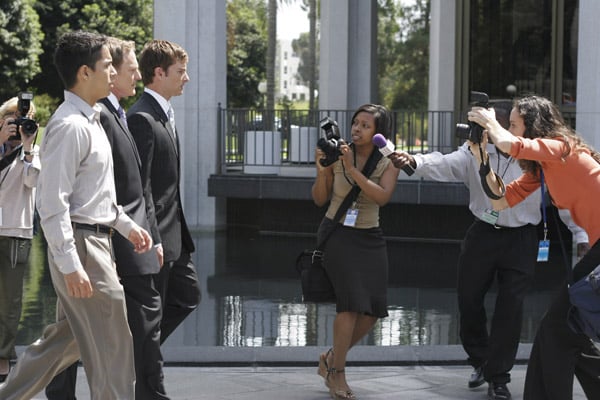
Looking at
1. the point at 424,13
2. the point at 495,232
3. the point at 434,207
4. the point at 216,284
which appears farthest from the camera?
the point at 424,13

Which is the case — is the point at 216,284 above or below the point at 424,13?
below

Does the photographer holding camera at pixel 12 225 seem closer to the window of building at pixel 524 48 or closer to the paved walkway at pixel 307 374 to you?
the paved walkway at pixel 307 374

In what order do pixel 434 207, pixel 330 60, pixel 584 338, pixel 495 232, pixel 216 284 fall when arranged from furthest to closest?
pixel 330 60 < pixel 434 207 < pixel 216 284 < pixel 495 232 < pixel 584 338

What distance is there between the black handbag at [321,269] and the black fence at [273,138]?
1043cm

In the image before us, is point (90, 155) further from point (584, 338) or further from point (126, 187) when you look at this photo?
point (584, 338)

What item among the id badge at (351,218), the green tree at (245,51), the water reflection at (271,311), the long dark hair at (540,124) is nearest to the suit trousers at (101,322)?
the id badge at (351,218)

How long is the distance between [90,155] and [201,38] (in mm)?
12238

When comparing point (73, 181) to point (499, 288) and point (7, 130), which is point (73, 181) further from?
point (499, 288)

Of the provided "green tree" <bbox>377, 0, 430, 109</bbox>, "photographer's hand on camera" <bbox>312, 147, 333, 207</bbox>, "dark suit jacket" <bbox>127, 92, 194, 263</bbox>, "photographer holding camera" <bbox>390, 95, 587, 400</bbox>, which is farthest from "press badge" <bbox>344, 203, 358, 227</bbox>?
"green tree" <bbox>377, 0, 430, 109</bbox>

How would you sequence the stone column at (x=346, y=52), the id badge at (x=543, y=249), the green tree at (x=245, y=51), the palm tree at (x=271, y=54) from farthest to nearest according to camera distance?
the green tree at (x=245, y=51) < the palm tree at (x=271, y=54) < the stone column at (x=346, y=52) < the id badge at (x=543, y=249)

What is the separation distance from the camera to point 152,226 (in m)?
5.67

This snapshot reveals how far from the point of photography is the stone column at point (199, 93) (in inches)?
663

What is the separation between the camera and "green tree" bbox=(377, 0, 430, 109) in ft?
214

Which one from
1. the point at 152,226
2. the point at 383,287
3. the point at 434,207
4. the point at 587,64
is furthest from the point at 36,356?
the point at 434,207
